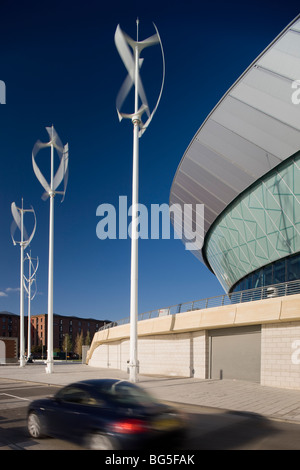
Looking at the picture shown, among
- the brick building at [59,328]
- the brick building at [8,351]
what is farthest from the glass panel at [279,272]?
the brick building at [59,328]

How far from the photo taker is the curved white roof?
64.1ft

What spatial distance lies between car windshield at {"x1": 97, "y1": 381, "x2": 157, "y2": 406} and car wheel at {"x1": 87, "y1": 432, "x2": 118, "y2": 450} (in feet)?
2.13

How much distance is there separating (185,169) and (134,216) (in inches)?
444

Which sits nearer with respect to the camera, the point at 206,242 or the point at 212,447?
the point at 212,447

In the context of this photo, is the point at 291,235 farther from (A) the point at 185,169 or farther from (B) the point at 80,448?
(B) the point at 80,448

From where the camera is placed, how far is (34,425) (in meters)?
8.14

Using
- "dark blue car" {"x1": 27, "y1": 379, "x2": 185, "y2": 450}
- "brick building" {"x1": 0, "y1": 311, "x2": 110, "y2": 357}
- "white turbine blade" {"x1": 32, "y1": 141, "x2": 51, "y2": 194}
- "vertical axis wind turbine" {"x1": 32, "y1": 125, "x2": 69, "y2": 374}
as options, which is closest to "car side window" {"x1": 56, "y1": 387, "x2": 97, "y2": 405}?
"dark blue car" {"x1": 27, "y1": 379, "x2": 185, "y2": 450}

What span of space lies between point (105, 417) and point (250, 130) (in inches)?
764

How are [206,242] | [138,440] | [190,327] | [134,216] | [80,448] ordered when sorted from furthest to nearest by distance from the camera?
[206,242]
[190,327]
[134,216]
[80,448]
[138,440]

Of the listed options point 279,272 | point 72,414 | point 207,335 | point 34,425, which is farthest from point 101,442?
point 279,272

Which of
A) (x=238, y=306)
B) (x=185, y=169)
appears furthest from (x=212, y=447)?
(x=185, y=169)

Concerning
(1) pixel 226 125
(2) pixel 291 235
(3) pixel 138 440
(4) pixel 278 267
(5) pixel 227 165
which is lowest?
(3) pixel 138 440

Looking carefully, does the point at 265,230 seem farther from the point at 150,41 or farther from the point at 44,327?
the point at 44,327
